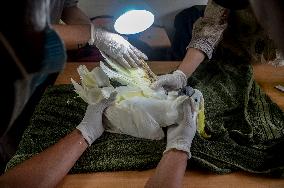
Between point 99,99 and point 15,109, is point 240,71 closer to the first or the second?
point 99,99

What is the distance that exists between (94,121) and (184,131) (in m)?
0.39

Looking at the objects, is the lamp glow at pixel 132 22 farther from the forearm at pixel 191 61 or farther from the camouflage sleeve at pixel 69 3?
the camouflage sleeve at pixel 69 3

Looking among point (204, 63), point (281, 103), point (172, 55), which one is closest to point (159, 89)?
point (204, 63)

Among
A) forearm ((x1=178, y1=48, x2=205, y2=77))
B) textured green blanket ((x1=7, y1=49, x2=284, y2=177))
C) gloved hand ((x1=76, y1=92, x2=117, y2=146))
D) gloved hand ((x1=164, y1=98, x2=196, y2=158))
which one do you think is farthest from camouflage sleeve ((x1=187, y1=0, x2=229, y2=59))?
gloved hand ((x1=76, y1=92, x2=117, y2=146))

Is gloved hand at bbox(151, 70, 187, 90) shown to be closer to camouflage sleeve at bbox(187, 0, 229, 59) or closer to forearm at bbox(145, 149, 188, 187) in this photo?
camouflage sleeve at bbox(187, 0, 229, 59)

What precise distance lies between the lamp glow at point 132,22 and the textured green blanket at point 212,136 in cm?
43

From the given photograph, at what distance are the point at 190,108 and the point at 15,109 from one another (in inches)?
42.9

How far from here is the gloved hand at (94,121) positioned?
143cm

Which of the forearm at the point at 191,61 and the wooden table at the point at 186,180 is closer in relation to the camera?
the wooden table at the point at 186,180

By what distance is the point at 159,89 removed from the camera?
5.37ft

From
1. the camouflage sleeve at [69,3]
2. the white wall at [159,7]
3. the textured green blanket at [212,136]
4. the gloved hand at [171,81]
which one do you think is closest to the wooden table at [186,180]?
the textured green blanket at [212,136]

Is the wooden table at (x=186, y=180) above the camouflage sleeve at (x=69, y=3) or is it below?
below

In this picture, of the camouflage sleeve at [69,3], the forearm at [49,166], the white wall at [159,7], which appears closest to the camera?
the forearm at [49,166]

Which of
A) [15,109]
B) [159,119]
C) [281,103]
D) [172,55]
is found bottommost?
[172,55]
